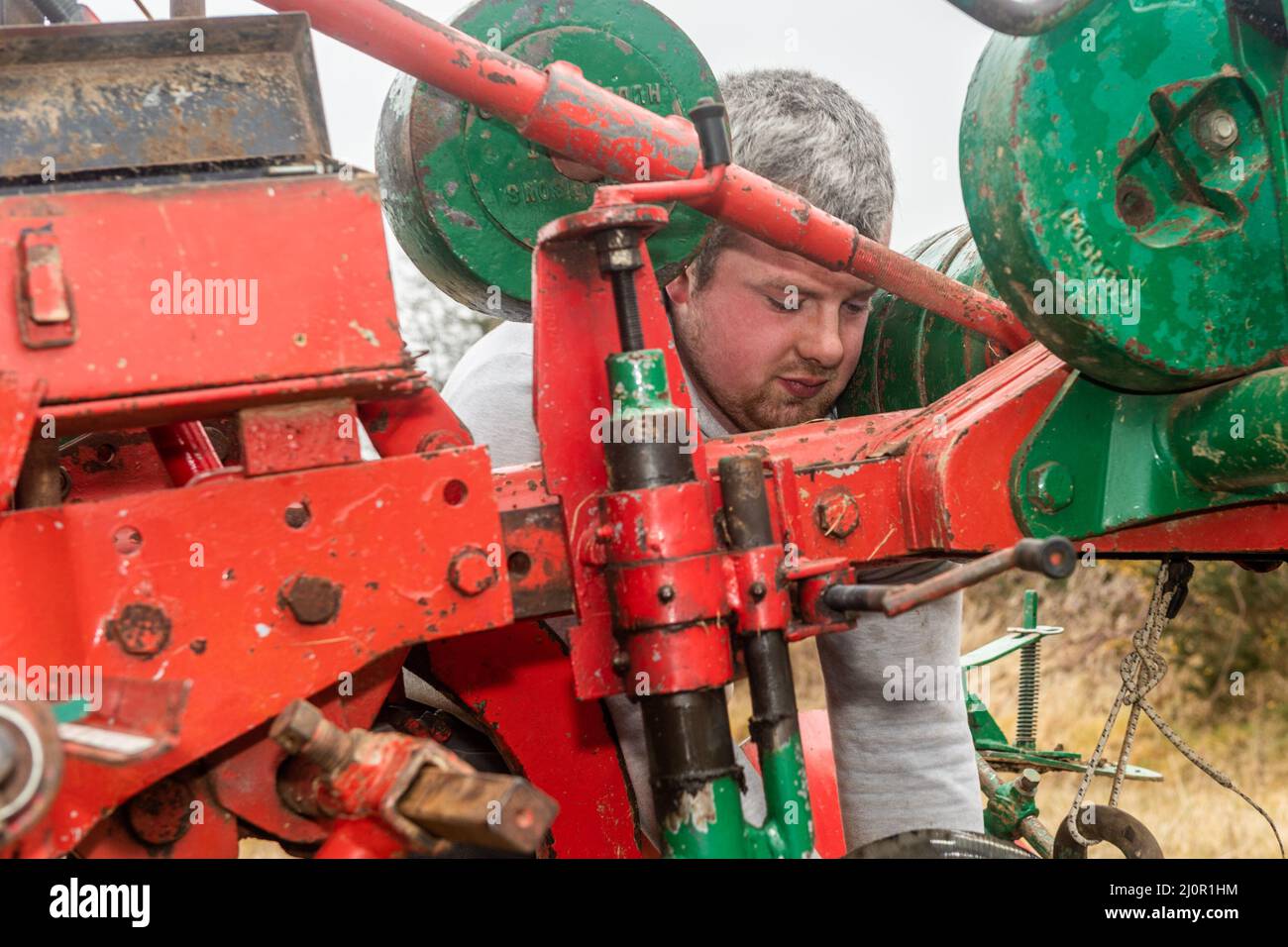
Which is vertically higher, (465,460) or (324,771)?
(465,460)

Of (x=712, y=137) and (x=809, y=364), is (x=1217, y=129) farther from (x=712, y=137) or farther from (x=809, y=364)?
(x=809, y=364)

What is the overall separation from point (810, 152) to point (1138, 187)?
0.72 m

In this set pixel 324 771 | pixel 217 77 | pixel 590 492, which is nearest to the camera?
pixel 324 771

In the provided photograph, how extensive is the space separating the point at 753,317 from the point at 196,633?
1173mm

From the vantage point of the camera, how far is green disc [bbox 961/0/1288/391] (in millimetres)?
1515

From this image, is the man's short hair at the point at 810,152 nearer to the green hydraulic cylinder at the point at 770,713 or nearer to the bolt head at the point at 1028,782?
the green hydraulic cylinder at the point at 770,713

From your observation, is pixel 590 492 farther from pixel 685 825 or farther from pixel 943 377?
pixel 943 377

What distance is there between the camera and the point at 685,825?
4.45 feet

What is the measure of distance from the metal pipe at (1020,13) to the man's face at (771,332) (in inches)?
27.4

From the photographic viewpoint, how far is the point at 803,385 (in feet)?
7.37

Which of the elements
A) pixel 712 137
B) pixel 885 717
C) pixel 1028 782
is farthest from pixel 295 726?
pixel 1028 782

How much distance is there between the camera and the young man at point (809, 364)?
218 cm

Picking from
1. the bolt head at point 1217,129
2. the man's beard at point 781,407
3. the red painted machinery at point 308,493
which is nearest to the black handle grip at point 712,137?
the red painted machinery at point 308,493
